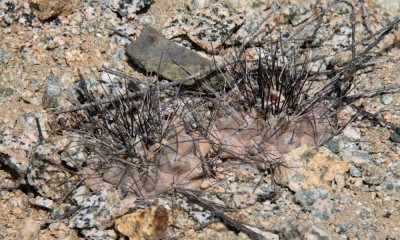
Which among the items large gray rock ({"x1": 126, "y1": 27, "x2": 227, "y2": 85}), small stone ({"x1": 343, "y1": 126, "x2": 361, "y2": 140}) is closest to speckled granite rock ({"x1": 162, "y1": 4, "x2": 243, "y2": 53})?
large gray rock ({"x1": 126, "y1": 27, "x2": 227, "y2": 85})

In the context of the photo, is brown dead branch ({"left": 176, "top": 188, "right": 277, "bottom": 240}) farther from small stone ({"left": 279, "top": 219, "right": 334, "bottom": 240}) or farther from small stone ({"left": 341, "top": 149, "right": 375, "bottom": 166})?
small stone ({"left": 341, "top": 149, "right": 375, "bottom": 166})

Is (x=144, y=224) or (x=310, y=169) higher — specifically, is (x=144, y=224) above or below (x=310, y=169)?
below

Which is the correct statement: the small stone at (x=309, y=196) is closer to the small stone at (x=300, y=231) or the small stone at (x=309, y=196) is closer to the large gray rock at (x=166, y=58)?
the small stone at (x=300, y=231)

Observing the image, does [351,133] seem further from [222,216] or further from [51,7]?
[51,7]

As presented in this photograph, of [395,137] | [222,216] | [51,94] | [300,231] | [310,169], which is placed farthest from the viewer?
[51,94]

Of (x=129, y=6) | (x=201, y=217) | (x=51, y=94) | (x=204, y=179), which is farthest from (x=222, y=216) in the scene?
(x=129, y=6)

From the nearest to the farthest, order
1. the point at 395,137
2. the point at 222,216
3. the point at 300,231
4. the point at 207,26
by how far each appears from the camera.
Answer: the point at 300,231 → the point at 222,216 → the point at 395,137 → the point at 207,26

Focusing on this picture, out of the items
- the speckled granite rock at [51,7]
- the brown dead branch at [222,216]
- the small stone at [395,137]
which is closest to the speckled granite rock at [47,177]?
the brown dead branch at [222,216]
